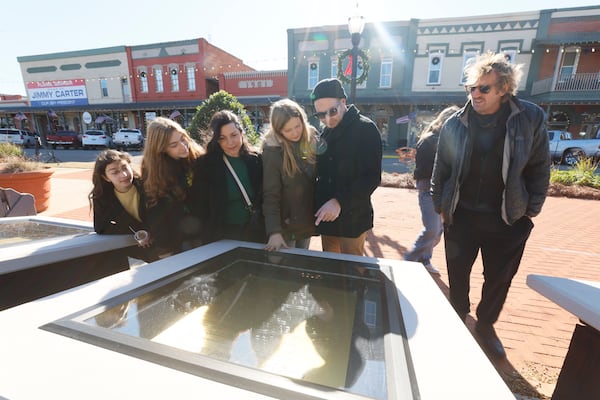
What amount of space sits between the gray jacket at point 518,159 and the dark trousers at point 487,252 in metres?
0.09

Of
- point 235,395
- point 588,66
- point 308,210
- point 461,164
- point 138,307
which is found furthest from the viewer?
point 588,66

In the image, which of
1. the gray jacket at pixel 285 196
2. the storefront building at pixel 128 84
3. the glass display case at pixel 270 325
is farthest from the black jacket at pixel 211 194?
the storefront building at pixel 128 84

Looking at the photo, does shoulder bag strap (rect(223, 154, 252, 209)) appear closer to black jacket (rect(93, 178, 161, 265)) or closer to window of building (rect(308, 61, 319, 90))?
black jacket (rect(93, 178, 161, 265))

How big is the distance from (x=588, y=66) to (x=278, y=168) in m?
20.3

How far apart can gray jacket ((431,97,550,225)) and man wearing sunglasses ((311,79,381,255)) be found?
0.47 metres

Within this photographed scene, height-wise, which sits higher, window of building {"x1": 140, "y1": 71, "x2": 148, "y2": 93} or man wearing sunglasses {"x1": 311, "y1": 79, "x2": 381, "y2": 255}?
window of building {"x1": 140, "y1": 71, "x2": 148, "y2": 93}

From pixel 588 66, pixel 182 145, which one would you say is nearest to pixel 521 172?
pixel 182 145

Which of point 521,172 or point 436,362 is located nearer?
point 436,362

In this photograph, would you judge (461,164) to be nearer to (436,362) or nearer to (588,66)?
(436,362)

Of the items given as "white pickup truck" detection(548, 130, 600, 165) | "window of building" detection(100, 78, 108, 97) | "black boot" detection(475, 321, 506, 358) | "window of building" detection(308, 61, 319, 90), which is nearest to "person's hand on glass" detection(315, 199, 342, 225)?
"black boot" detection(475, 321, 506, 358)

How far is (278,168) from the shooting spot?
1742 millimetres

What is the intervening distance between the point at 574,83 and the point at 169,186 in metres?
19.5

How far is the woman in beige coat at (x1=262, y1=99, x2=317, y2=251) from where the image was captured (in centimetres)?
171

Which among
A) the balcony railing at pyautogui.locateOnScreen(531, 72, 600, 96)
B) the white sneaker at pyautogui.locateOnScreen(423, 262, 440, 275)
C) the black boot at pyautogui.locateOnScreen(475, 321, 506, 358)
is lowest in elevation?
the white sneaker at pyautogui.locateOnScreen(423, 262, 440, 275)
